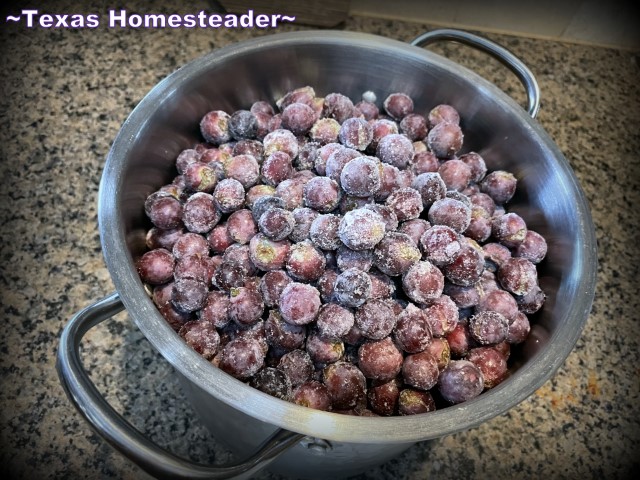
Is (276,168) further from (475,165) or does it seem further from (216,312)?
(475,165)

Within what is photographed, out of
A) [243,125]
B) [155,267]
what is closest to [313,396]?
[155,267]

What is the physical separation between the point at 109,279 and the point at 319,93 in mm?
713

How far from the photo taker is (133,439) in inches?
24.5

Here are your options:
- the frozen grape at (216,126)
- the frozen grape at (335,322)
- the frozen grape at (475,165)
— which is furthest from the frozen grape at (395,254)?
the frozen grape at (216,126)

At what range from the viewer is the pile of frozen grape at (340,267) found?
796 mm

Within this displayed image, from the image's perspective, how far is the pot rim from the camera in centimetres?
65

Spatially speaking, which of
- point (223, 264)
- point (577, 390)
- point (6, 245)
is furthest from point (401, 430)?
point (6, 245)

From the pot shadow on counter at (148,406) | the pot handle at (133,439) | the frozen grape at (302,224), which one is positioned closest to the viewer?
the pot handle at (133,439)

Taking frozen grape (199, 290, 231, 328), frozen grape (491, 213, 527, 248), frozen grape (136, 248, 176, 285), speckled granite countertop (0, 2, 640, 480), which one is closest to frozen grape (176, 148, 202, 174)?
frozen grape (136, 248, 176, 285)

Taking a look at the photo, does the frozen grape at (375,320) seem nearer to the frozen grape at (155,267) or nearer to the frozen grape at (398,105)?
the frozen grape at (155,267)

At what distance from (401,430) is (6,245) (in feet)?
3.76

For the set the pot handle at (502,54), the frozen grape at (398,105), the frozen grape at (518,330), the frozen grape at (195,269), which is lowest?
the frozen grape at (195,269)

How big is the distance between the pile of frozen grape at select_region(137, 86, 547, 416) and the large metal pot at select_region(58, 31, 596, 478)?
0.05 meters

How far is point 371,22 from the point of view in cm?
181
